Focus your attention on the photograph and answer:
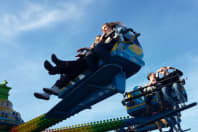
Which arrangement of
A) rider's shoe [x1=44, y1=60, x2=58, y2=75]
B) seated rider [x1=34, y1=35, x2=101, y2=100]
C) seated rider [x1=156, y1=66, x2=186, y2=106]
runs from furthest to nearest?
rider's shoe [x1=44, y1=60, x2=58, y2=75], seated rider [x1=34, y1=35, x2=101, y2=100], seated rider [x1=156, y1=66, x2=186, y2=106]

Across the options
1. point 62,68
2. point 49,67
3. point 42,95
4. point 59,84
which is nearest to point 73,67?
point 62,68

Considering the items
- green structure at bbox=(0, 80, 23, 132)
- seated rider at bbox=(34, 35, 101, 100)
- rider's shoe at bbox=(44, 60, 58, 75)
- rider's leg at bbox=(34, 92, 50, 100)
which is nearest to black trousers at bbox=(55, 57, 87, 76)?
seated rider at bbox=(34, 35, 101, 100)

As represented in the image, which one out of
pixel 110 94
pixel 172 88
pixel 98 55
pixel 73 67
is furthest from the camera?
pixel 172 88

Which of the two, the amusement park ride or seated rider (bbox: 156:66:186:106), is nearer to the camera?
the amusement park ride

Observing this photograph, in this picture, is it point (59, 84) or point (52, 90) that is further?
point (59, 84)

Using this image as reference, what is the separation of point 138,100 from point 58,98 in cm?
393

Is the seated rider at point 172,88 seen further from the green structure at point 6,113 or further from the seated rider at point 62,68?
the green structure at point 6,113

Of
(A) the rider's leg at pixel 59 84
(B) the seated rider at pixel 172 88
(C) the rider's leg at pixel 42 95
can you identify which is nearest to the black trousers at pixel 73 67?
(A) the rider's leg at pixel 59 84

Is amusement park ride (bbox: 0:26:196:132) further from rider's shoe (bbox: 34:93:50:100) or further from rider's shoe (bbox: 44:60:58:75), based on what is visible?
rider's shoe (bbox: 44:60:58:75)

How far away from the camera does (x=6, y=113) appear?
14445mm

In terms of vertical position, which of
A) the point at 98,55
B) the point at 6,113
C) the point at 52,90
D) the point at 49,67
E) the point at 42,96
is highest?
the point at 49,67

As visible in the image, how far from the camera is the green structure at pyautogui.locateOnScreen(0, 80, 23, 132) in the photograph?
14041 millimetres

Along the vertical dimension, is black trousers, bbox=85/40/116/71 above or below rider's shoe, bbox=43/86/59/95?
above

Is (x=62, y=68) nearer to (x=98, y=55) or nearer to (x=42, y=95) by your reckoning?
(x=42, y=95)
